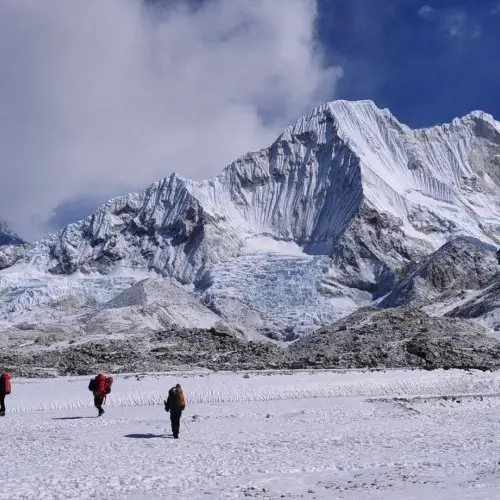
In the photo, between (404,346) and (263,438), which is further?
(404,346)

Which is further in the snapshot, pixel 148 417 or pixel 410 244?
pixel 410 244

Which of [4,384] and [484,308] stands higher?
[484,308]

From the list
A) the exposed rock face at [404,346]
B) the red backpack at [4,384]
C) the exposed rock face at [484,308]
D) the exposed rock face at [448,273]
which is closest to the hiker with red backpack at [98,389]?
the red backpack at [4,384]

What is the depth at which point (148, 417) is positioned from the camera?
80.0ft

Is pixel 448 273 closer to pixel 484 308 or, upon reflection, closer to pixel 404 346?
pixel 484 308

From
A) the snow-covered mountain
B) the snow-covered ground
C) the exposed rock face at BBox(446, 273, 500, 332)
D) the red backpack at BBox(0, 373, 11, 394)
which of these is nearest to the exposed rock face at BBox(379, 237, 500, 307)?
the snow-covered mountain

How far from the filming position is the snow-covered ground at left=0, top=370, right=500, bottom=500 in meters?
13.5

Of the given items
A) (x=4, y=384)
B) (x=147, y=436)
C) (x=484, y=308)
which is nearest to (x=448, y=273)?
(x=484, y=308)

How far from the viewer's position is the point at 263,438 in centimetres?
2005

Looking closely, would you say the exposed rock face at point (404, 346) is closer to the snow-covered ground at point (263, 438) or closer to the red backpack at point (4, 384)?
the snow-covered ground at point (263, 438)

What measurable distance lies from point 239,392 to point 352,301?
119 meters

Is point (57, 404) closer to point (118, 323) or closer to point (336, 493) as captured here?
point (336, 493)

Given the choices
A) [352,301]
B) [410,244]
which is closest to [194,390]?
[352,301]

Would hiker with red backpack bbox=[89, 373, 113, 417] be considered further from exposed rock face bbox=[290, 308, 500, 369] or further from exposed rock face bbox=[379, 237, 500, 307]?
exposed rock face bbox=[379, 237, 500, 307]
